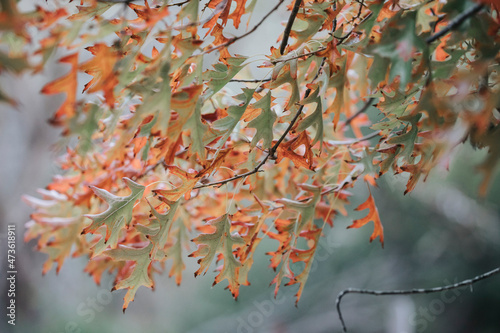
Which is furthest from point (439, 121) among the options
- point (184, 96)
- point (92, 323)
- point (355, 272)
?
point (92, 323)

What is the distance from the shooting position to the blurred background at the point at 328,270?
2330mm

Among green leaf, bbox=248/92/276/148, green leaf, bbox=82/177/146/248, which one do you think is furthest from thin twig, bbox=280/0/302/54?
green leaf, bbox=82/177/146/248

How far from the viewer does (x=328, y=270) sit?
2.67m

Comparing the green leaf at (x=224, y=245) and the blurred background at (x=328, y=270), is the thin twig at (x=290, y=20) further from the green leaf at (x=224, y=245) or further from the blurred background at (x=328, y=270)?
the blurred background at (x=328, y=270)

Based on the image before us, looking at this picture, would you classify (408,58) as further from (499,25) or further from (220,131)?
(220,131)

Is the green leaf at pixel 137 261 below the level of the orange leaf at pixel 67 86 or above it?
below

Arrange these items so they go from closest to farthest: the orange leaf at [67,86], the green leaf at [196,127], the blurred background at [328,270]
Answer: the orange leaf at [67,86] < the green leaf at [196,127] < the blurred background at [328,270]

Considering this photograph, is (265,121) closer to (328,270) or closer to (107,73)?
(107,73)

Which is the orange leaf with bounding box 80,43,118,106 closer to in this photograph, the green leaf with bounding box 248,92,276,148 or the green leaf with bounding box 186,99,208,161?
the green leaf with bounding box 186,99,208,161

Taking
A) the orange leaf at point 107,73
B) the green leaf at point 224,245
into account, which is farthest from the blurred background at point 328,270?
the orange leaf at point 107,73

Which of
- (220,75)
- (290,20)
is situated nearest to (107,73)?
(220,75)

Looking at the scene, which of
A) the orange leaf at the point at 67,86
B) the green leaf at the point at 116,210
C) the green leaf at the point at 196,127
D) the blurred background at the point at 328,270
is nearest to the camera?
the orange leaf at the point at 67,86

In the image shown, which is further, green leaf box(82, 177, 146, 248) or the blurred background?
the blurred background

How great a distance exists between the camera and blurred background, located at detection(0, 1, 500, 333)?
7.64 ft
